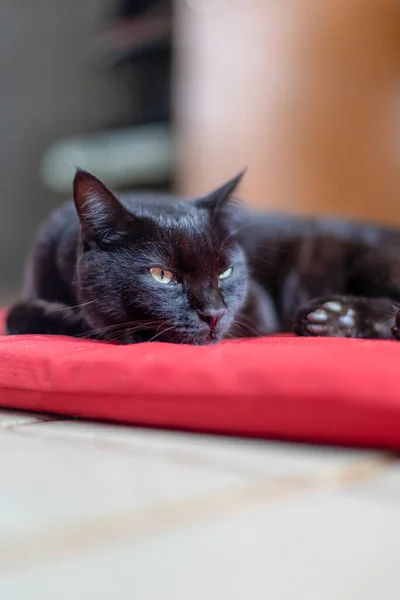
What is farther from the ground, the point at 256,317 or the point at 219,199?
the point at 219,199

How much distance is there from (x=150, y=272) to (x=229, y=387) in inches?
13.2

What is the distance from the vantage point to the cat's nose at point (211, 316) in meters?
0.98

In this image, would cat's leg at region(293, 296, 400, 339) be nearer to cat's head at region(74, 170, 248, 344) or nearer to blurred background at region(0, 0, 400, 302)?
cat's head at region(74, 170, 248, 344)

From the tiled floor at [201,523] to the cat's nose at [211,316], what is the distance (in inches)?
10.6

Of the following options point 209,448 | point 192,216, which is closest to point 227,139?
point 192,216

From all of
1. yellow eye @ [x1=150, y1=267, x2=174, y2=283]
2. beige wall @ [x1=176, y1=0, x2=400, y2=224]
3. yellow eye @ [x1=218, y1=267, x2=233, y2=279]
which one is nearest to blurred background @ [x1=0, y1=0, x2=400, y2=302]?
beige wall @ [x1=176, y1=0, x2=400, y2=224]

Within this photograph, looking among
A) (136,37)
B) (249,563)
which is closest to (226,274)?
(249,563)

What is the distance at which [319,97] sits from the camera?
3004 millimetres

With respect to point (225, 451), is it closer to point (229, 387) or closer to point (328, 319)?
point (229, 387)

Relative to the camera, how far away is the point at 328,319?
1134mm

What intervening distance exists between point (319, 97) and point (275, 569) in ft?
9.09

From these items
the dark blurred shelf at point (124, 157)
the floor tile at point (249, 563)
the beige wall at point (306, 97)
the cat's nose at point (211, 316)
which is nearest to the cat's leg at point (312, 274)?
the cat's nose at point (211, 316)

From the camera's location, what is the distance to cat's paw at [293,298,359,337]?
112 centimetres

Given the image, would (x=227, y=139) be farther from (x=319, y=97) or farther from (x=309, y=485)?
(x=309, y=485)
